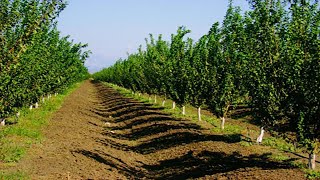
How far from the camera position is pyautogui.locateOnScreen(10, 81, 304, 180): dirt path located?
1323cm

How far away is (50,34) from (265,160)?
25.2m

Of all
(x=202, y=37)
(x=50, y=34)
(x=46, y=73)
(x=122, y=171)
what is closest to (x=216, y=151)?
(x=122, y=171)

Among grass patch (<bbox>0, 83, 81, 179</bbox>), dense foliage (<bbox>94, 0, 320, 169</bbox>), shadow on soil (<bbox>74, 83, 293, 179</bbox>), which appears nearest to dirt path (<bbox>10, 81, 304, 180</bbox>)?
shadow on soil (<bbox>74, 83, 293, 179</bbox>)

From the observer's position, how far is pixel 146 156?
18484mm

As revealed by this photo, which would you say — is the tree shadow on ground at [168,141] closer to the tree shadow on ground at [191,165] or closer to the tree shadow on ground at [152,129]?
the tree shadow on ground at [152,129]

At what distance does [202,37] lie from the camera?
2517 cm

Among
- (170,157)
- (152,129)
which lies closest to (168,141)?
(170,157)

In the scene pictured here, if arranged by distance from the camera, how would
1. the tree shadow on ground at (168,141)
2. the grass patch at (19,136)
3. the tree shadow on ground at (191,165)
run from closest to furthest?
the grass patch at (19,136), the tree shadow on ground at (191,165), the tree shadow on ground at (168,141)

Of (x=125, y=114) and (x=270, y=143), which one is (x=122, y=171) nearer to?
(x=270, y=143)

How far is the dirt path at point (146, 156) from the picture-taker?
43.4 feet

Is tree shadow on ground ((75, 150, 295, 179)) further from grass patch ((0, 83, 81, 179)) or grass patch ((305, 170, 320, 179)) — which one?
grass patch ((0, 83, 81, 179))

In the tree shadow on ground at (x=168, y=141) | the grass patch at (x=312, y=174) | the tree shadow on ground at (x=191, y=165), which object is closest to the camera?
the grass patch at (x=312, y=174)

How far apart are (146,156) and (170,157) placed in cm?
160

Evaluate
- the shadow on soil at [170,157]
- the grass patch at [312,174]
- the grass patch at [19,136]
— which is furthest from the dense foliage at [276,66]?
the grass patch at [19,136]
